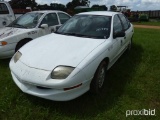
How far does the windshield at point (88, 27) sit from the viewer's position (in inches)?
177

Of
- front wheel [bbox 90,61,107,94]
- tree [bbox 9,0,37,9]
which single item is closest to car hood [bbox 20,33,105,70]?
front wheel [bbox 90,61,107,94]

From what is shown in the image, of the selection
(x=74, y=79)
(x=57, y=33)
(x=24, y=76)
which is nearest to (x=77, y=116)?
(x=74, y=79)

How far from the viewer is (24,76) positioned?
3.35 m

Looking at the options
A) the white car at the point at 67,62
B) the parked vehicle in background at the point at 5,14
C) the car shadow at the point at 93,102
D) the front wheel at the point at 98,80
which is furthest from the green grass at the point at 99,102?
the parked vehicle in background at the point at 5,14

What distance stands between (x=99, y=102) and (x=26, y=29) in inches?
139

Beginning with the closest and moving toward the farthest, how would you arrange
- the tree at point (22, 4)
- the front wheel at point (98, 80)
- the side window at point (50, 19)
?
the front wheel at point (98, 80), the side window at point (50, 19), the tree at point (22, 4)

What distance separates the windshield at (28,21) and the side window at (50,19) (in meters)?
0.20

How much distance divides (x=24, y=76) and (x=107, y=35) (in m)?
1.97

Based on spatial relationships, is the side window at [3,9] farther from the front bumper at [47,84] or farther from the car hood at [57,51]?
the front bumper at [47,84]

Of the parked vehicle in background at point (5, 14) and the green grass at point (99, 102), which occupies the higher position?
the parked vehicle in background at point (5, 14)

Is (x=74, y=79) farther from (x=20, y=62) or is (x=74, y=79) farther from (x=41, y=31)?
(x=41, y=31)

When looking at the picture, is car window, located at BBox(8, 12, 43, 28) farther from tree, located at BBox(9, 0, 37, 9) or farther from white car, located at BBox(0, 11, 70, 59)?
tree, located at BBox(9, 0, 37, 9)

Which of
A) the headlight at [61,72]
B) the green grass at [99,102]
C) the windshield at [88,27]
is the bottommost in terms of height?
the green grass at [99,102]

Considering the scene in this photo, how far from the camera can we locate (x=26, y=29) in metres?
6.20
